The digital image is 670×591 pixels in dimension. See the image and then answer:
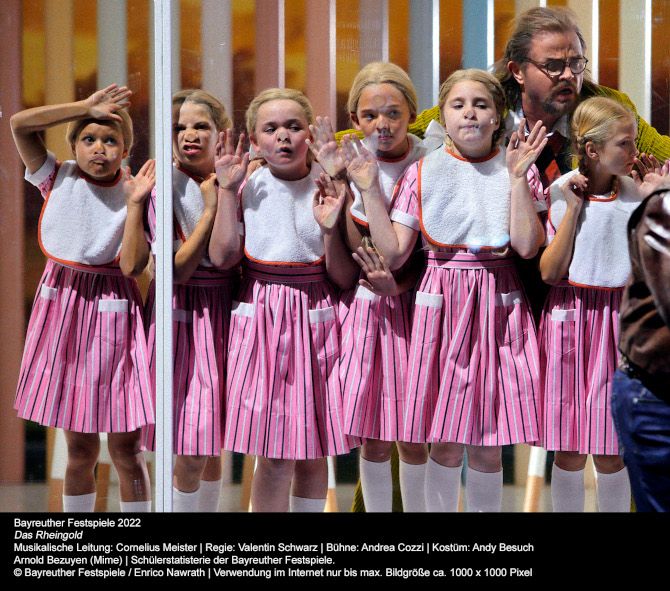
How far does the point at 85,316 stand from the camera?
338 cm

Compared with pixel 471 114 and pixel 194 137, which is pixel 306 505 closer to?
pixel 194 137

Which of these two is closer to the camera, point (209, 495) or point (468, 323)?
point (468, 323)

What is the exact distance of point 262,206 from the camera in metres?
3.38

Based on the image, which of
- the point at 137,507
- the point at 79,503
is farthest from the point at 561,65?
the point at 79,503

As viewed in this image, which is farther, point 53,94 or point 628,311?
point 53,94

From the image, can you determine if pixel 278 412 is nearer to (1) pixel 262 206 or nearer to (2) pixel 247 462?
(2) pixel 247 462

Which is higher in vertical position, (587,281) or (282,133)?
(282,133)

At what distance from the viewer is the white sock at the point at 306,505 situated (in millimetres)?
3375

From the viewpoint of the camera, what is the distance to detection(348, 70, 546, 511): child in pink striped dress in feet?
10.8

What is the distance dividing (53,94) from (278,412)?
1.31 metres

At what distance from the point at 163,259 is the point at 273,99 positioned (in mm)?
647
